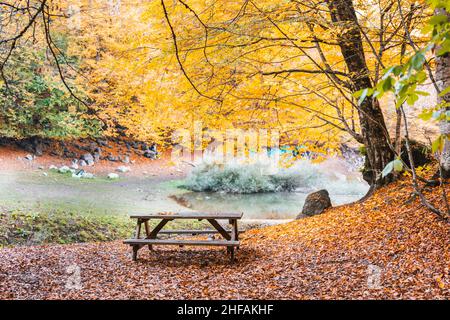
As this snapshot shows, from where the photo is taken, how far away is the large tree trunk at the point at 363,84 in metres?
5.42

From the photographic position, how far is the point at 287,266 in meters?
4.07

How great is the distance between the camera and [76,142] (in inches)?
572

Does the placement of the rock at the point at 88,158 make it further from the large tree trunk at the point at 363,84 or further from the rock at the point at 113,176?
the large tree trunk at the point at 363,84

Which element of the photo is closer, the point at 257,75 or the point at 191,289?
the point at 191,289

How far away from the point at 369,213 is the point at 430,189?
35.6 inches

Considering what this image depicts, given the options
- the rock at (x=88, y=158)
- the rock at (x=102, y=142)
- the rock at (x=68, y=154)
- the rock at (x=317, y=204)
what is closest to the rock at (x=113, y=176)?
the rock at (x=88, y=158)

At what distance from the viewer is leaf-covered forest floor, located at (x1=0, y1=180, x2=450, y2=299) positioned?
10.6ft

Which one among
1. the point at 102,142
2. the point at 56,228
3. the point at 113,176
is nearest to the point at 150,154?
the point at 102,142

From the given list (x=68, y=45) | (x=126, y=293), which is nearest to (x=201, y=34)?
(x=126, y=293)

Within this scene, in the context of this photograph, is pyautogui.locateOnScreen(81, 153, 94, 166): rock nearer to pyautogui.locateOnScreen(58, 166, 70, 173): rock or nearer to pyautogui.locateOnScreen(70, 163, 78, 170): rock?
pyautogui.locateOnScreen(70, 163, 78, 170): rock

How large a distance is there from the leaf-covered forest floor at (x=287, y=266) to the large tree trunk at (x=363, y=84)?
36.7 inches

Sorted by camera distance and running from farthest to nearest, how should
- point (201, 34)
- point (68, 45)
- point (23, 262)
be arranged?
point (68, 45) < point (201, 34) < point (23, 262)

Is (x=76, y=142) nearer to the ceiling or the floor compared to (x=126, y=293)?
nearer to the ceiling
